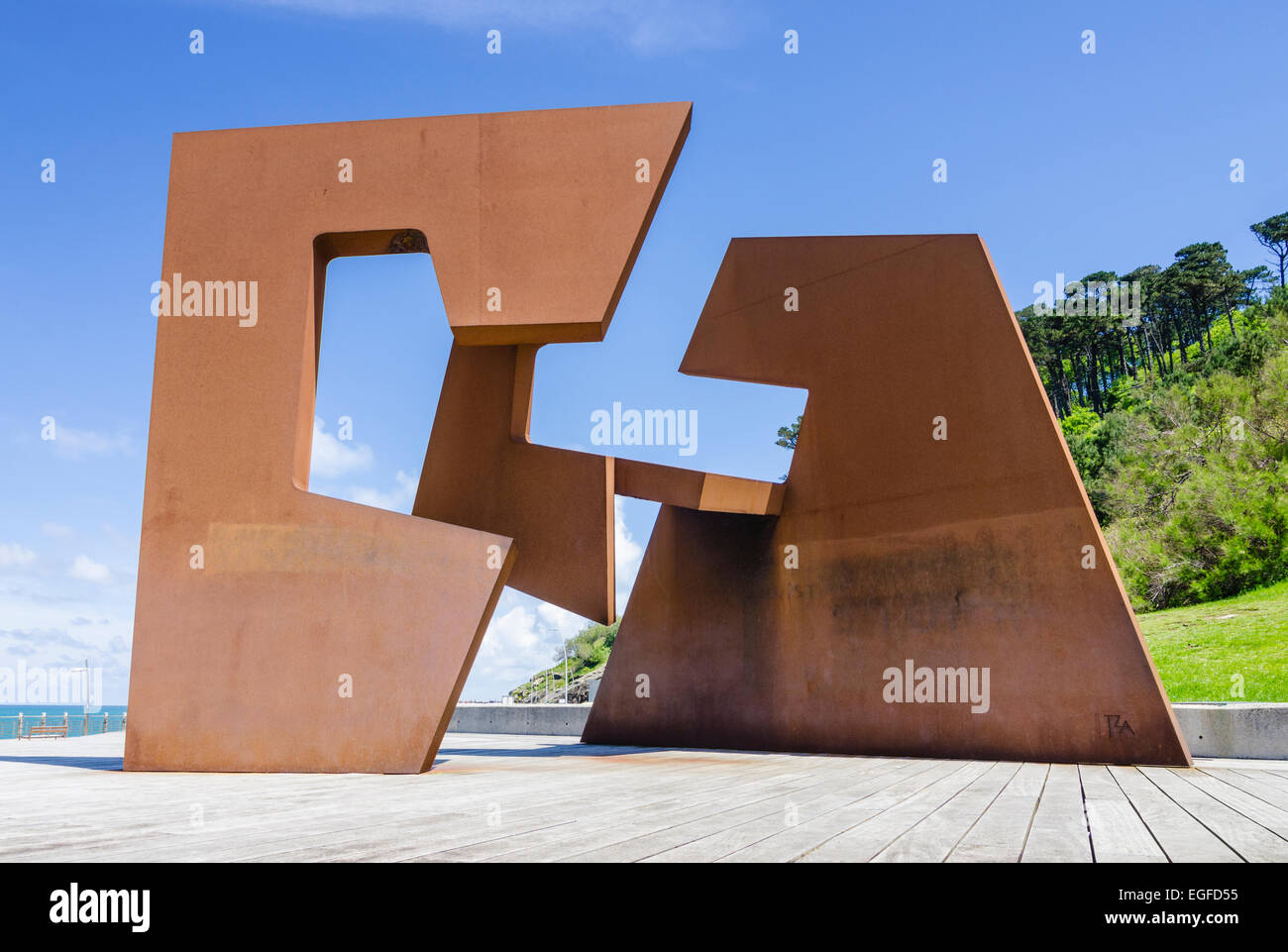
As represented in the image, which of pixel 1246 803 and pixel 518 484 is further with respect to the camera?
pixel 518 484

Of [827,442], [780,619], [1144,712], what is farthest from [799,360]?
[1144,712]

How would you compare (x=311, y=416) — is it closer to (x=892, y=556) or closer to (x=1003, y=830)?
(x=892, y=556)

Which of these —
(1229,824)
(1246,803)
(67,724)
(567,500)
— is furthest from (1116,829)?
(67,724)

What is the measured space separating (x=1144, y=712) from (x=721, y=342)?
242 inches

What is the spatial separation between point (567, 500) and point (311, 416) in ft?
10.8

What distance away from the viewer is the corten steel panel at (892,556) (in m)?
9.65

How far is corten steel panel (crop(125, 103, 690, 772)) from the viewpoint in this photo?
8.52 meters

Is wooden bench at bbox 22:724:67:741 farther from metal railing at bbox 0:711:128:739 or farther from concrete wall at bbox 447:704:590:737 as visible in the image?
concrete wall at bbox 447:704:590:737

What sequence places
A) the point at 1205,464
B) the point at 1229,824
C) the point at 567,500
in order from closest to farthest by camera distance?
the point at 1229,824, the point at 567,500, the point at 1205,464

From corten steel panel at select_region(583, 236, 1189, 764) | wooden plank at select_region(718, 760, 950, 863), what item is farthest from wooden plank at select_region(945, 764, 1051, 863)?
corten steel panel at select_region(583, 236, 1189, 764)

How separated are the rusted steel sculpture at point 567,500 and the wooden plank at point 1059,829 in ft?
11.1

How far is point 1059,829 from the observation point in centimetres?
448

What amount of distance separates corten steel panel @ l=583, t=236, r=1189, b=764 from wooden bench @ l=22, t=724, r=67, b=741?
1528cm
